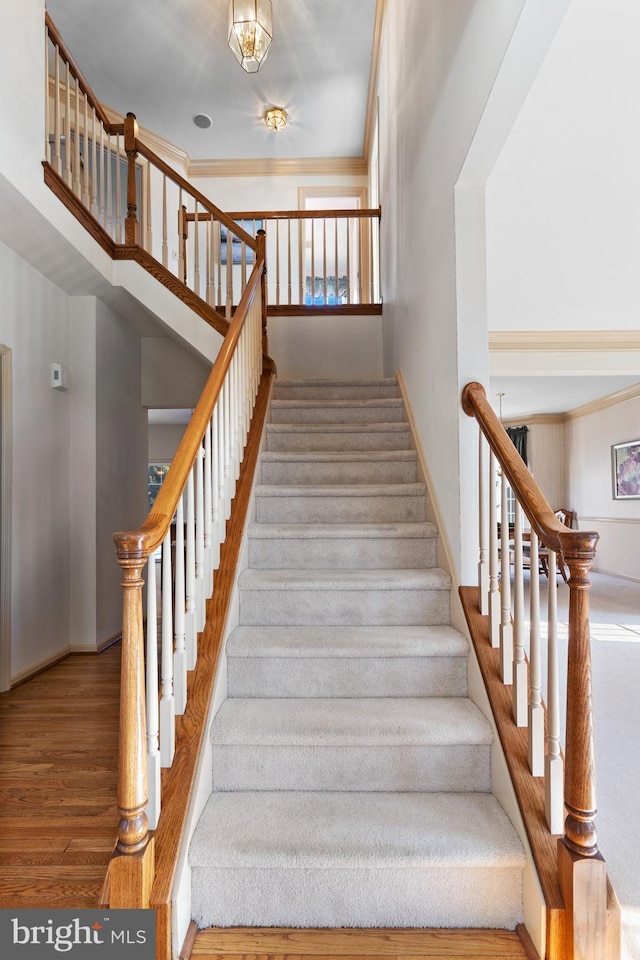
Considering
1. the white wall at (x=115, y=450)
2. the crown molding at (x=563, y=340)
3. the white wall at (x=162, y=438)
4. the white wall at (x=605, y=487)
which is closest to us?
the white wall at (x=115, y=450)

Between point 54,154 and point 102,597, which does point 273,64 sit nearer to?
point 54,154

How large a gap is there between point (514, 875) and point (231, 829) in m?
0.79

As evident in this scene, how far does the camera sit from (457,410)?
2.12 meters

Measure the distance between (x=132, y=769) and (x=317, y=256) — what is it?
20.3ft

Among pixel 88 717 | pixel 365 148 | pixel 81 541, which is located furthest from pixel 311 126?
pixel 88 717

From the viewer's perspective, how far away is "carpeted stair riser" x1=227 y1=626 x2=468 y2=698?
1930mm

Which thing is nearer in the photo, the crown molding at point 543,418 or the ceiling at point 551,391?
the ceiling at point 551,391

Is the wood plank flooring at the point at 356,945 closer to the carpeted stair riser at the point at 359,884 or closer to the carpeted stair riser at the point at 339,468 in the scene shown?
the carpeted stair riser at the point at 359,884

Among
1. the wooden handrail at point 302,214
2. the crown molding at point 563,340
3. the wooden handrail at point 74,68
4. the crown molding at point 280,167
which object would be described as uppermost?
the crown molding at point 280,167

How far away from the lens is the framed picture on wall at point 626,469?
22.1 feet

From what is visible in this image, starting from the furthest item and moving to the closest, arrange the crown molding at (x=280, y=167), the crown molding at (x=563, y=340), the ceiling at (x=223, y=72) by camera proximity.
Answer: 1. the crown molding at (x=280, y=167)
2. the crown molding at (x=563, y=340)
3. the ceiling at (x=223, y=72)

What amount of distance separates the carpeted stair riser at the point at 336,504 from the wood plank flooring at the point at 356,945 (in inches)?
Answer: 66.7

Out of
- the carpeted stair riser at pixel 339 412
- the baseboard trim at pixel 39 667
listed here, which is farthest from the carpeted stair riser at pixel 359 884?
the carpeted stair riser at pixel 339 412

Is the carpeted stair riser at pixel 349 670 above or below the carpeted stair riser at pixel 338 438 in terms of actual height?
below
